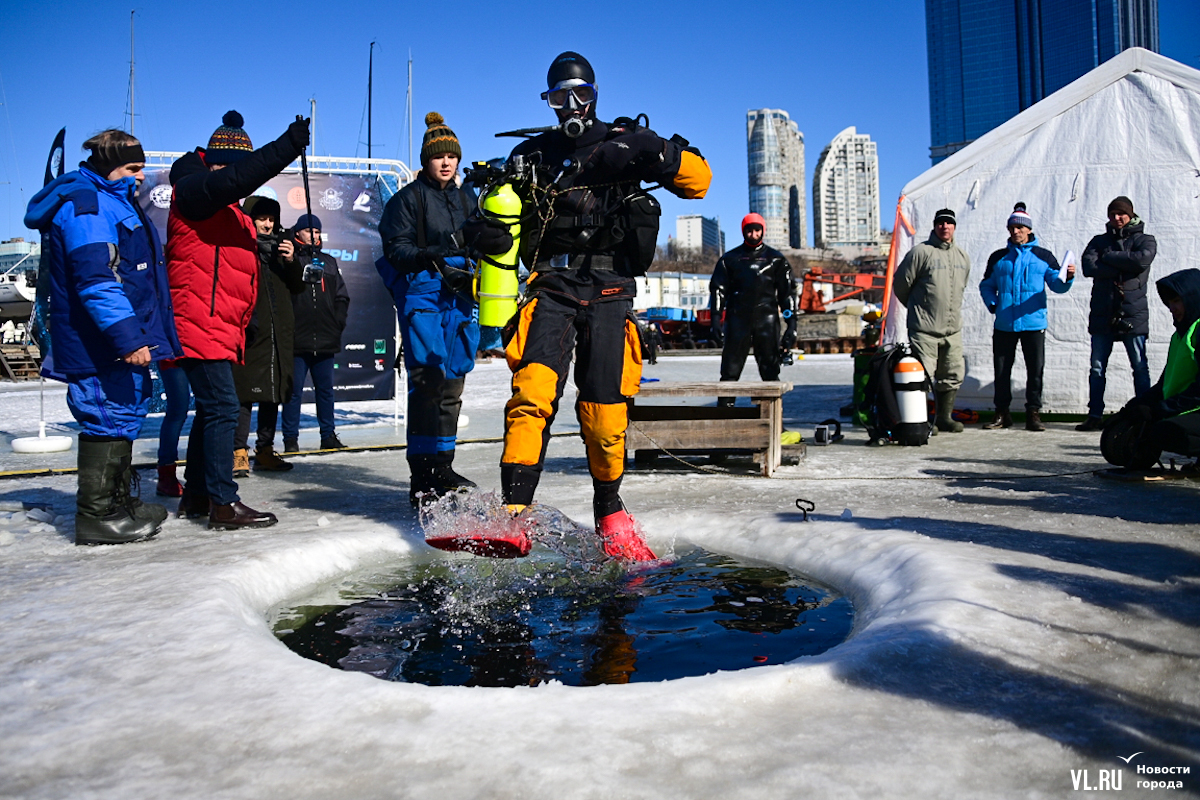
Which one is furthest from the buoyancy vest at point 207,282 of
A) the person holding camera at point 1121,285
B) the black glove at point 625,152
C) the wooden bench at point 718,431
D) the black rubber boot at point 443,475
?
the person holding camera at point 1121,285

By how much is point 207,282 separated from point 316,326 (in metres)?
3.25

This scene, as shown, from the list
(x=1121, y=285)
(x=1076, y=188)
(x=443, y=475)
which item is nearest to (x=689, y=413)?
(x=443, y=475)

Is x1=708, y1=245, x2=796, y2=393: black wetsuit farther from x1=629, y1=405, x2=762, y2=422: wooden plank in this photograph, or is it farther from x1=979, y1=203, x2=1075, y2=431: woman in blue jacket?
x1=979, y1=203, x2=1075, y2=431: woman in blue jacket

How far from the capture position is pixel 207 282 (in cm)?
454

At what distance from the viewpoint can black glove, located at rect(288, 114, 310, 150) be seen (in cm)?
400

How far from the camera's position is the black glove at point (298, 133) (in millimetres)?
4000

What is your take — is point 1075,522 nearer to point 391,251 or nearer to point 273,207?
point 391,251

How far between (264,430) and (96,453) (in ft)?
9.63

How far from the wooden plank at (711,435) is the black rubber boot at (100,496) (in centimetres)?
316

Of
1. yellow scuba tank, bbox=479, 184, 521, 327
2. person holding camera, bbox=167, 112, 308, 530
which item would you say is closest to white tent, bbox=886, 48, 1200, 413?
yellow scuba tank, bbox=479, 184, 521, 327

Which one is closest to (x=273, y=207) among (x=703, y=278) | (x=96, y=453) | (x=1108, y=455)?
(x=96, y=453)

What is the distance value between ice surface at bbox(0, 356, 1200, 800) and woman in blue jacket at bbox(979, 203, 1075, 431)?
16.5 ft

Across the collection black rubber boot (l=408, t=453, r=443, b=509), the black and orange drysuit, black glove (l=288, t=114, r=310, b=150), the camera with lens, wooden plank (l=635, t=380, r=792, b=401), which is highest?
black glove (l=288, t=114, r=310, b=150)

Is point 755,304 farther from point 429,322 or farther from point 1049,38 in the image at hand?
point 1049,38
